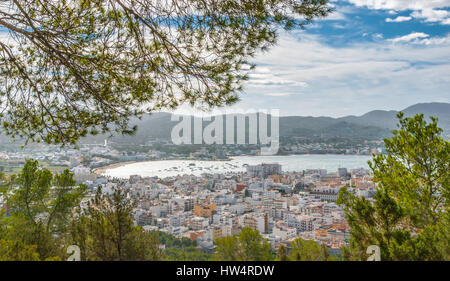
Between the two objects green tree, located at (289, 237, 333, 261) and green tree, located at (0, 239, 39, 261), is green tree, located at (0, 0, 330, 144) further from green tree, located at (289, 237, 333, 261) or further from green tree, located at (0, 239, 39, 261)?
green tree, located at (289, 237, 333, 261)

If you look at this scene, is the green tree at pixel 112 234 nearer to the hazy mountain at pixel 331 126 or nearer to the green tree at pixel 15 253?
the green tree at pixel 15 253

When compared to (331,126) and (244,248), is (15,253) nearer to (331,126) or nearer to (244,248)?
(244,248)

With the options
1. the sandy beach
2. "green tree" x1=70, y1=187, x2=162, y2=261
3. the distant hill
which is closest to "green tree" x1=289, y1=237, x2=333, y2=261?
"green tree" x1=70, y1=187, x2=162, y2=261

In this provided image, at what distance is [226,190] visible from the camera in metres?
5.01

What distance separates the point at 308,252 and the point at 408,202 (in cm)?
161

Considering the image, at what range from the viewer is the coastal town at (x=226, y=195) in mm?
4141

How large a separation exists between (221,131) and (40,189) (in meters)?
2.97

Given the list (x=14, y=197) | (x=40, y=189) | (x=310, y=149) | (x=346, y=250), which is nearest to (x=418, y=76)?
(x=310, y=149)

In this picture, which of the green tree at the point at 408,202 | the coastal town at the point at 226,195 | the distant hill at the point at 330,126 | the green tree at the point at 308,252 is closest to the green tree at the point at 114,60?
the coastal town at the point at 226,195

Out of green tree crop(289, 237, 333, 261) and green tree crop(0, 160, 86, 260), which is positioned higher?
green tree crop(0, 160, 86, 260)

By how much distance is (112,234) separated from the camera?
11.6ft

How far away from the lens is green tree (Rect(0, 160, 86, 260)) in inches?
158

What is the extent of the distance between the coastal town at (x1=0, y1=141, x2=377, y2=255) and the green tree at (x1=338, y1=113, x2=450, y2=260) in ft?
1.17
